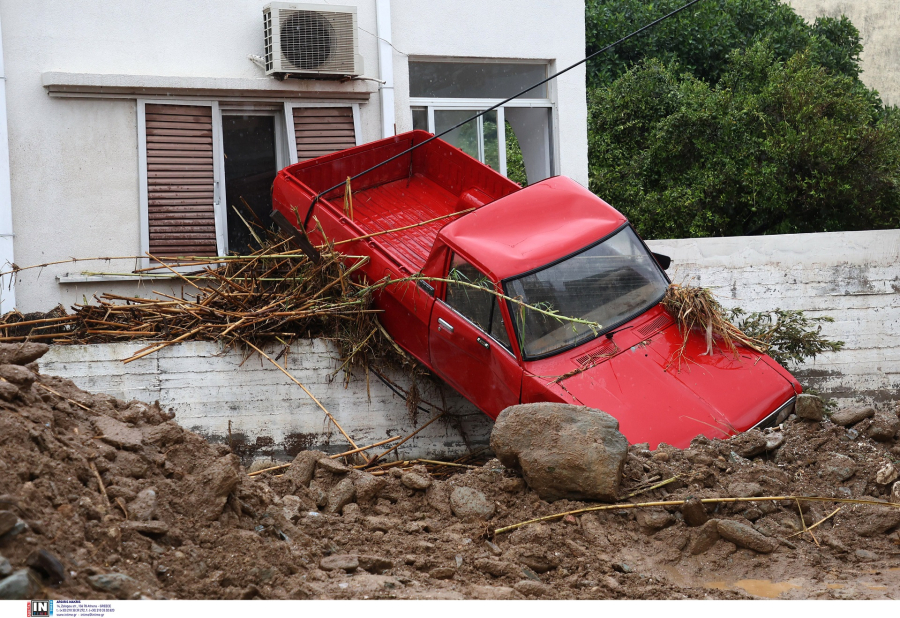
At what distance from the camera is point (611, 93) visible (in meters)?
16.2

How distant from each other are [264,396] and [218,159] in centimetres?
289

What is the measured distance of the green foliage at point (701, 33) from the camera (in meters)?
20.3

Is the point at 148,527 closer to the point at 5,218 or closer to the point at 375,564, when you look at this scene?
the point at 375,564

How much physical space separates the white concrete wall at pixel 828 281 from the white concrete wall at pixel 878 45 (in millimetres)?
13819

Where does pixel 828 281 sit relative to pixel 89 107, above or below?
below

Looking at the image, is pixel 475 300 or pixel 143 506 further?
pixel 475 300

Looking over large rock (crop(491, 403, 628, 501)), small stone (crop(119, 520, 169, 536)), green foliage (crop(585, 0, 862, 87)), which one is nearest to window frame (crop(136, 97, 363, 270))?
large rock (crop(491, 403, 628, 501))

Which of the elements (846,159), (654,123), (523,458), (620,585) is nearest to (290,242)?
(523,458)

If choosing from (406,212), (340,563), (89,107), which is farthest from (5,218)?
(340,563)

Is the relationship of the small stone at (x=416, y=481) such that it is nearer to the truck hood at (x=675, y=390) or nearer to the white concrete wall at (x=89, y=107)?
the truck hood at (x=675, y=390)

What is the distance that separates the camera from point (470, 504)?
512 centimetres

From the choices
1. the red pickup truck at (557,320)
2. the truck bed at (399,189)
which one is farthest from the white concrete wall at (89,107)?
the red pickup truck at (557,320)

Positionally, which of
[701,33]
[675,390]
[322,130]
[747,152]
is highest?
[701,33]

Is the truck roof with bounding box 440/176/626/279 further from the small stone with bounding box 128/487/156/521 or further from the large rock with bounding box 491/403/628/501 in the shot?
the small stone with bounding box 128/487/156/521
